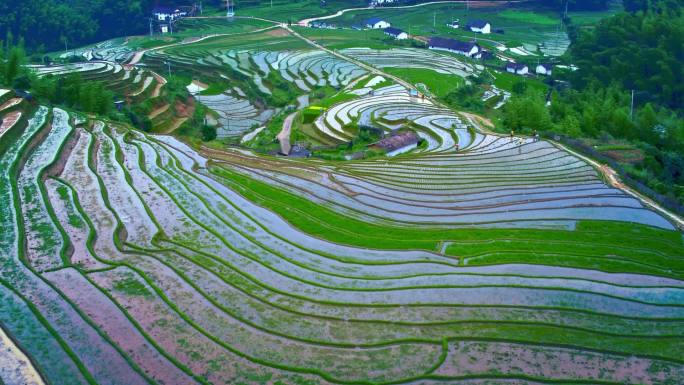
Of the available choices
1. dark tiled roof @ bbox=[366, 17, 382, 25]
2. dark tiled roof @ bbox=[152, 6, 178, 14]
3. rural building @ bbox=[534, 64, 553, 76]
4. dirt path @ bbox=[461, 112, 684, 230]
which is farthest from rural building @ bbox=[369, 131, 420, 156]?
dark tiled roof @ bbox=[152, 6, 178, 14]

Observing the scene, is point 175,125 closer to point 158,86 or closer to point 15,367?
point 158,86

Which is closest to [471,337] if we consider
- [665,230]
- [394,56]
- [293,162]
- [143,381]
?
[143,381]

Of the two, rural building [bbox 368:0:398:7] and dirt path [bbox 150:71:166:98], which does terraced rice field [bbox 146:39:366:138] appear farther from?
rural building [bbox 368:0:398:7]

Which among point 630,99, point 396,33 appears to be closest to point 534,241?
point 630,99

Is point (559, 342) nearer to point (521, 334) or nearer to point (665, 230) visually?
point (521, 334)

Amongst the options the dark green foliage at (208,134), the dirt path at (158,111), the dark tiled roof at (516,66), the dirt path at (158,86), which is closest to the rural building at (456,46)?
the dark tiled roof at (516,66)
